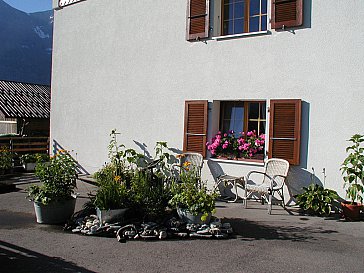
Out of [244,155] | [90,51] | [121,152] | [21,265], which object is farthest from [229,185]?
[90,51]

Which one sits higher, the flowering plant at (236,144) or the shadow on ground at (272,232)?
the flowering plant at (236,144)

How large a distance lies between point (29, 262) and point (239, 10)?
6623 millimetres

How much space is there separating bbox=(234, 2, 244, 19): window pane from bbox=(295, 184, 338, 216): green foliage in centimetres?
400

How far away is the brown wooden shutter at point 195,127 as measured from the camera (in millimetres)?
8703

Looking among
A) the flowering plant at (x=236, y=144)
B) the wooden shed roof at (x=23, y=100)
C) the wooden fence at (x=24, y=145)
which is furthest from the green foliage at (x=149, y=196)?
the wooden shed roof at (x=23, y=100)

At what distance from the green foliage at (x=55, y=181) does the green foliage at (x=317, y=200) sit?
4.01 m

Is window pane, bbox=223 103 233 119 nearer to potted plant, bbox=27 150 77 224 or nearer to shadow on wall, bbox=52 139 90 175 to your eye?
potted plant, bbox=27 150 77 224

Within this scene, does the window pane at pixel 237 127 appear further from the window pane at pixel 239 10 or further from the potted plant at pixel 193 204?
the potted plant at pixel 193 204

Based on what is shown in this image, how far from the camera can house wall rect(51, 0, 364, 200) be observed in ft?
23.5

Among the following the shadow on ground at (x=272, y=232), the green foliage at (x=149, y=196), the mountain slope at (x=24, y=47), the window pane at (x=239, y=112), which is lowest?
the shadow on ground at (x=272, y=232)

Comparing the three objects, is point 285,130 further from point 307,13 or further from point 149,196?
point 149,196

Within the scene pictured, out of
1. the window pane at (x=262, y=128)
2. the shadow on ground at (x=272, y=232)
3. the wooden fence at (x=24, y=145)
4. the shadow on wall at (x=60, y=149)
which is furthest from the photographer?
the wooden fence at (x=24, y=145)

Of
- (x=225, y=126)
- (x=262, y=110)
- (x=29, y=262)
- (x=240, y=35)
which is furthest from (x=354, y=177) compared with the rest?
(x=29, y=262)

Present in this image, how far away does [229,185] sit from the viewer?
8500mm
